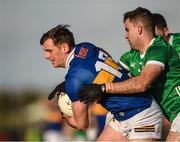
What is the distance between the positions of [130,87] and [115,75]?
1.11 feet

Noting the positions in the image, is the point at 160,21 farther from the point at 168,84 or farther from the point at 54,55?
the point at 54,55

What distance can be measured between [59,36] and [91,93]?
953mm

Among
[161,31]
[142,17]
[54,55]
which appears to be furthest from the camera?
[161,31]

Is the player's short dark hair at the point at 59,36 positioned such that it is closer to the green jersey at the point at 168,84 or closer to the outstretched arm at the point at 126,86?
the outstretched arm at the point at 126,86

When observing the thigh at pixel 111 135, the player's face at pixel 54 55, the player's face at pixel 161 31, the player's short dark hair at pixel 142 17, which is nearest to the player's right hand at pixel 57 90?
the thigh at pixel 111 135

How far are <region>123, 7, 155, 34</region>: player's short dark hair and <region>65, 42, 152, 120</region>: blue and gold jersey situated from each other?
566 millimetres

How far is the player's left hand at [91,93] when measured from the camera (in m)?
7.87

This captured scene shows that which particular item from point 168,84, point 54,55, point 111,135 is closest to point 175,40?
point 168,84

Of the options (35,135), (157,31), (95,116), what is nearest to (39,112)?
(35,135)

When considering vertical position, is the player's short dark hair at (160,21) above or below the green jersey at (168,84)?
above

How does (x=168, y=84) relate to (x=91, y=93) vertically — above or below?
below

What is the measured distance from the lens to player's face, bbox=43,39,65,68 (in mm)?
8258

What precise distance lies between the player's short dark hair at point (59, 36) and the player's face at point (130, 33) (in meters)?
0.67

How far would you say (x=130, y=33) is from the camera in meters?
8.33
